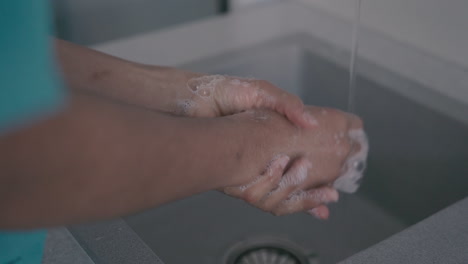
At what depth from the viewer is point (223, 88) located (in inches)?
41.8

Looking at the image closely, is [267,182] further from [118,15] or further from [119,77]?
[118,15]

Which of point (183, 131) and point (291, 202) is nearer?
point (183, 131)

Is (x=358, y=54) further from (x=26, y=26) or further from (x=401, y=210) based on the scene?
(x=26, y=26)

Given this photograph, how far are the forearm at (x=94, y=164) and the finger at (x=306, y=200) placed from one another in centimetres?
37

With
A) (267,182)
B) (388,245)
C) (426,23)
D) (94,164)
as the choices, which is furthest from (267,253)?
(94,164)

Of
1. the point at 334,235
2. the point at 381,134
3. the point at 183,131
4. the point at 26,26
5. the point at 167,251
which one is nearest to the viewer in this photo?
the point at 26,26

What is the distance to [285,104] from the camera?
1.01m

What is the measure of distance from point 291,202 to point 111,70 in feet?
1.25

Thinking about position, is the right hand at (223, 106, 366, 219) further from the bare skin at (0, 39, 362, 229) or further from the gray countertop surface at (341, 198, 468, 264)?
the gray countertop surface at (341, 198, 468, 264)

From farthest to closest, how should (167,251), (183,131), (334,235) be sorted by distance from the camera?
(334,235) < (167,251) < (183,131)

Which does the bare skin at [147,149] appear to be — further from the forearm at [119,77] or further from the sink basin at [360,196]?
the sink basin at [360,196]

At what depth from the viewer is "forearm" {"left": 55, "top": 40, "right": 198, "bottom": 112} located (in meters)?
0.95

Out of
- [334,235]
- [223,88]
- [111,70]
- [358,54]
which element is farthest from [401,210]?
[111,70]

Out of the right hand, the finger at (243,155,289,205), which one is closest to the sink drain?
the right hand
